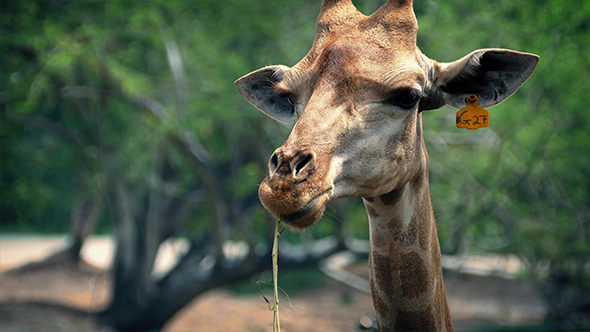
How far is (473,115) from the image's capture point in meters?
3.08

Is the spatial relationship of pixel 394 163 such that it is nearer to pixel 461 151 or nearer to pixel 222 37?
pixel 222 37

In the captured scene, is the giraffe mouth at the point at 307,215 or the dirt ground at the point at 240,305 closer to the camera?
the giraffe mouth at the point at 307,215

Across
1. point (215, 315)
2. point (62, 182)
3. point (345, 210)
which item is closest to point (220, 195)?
point (345, 210)

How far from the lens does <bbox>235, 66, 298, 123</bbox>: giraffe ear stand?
333 centimetres

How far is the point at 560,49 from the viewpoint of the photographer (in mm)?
9695

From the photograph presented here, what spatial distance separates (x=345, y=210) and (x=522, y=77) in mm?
8293

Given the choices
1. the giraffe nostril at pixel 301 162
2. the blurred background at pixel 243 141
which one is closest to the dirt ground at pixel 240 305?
the blurred background at pixel 243 141

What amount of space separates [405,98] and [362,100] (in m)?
0.26

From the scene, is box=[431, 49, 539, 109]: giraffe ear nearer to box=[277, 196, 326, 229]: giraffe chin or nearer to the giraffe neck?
the giraffe neck

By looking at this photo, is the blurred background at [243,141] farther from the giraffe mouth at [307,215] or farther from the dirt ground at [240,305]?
the giraffe mouth at [307,215]

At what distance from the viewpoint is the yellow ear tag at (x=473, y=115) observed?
10.1ft

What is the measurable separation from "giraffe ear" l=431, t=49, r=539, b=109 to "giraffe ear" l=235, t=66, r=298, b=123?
0.91 m

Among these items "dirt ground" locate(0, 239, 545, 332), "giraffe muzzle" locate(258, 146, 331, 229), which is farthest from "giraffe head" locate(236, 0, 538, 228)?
"dirt ground" locate(0, 239, 545, 332)

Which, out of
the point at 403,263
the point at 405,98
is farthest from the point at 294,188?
the point at 403,263
